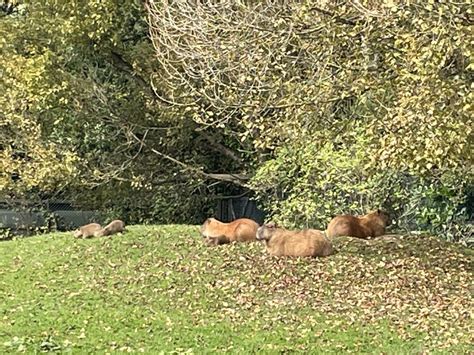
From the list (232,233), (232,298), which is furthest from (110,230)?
(232,298)

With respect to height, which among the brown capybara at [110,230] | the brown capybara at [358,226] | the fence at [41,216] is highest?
the brown capybara at [358,226]

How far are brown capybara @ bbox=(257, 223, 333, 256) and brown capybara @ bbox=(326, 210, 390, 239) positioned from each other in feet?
4.23

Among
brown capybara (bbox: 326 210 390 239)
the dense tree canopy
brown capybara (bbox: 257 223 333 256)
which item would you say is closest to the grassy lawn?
brown capybara (bbox: 257 223 333 256)

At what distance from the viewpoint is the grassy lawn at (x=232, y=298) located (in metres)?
6.52

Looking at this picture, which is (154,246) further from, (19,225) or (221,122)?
(19,225)

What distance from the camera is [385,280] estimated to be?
870 cm

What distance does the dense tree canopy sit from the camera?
6797 mm

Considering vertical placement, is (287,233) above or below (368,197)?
above

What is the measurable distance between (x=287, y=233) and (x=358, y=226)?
180 cm

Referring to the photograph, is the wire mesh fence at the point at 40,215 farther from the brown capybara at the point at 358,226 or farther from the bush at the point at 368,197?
the brown capybara at the point at 358,226

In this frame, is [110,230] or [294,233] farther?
[110,230]

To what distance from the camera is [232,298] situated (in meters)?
8.05

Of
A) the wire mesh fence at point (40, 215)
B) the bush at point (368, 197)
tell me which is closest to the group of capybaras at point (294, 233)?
the bush at point (368, 197)

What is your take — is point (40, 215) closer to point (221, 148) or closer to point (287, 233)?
point (221, 148)
